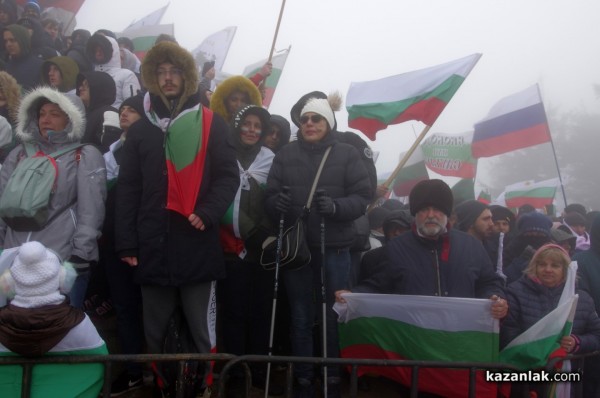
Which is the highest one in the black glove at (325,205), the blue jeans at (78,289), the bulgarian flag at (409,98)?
the bulgarian flag at (409,98)

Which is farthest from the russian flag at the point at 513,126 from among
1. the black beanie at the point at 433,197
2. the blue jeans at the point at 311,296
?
the blue jeans at the point at 311,296

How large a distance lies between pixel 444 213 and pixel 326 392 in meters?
1.54

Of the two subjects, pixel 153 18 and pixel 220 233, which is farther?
pixel 153 18

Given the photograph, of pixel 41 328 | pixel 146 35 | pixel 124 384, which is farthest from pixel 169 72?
pixel 146 35

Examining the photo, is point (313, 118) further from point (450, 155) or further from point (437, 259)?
point (450, 155)

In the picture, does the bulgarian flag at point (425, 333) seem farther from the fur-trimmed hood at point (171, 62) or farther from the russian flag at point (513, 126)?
the russian flag at point (513, 126)

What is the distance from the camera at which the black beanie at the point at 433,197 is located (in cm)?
356

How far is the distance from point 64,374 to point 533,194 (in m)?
10.3

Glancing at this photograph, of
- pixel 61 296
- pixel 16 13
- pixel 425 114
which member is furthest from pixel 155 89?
pixel 16 13

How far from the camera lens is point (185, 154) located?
3109mm

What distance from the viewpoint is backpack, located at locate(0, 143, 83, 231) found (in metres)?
3.00

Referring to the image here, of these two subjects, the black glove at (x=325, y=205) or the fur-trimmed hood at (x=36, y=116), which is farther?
the black glove at (x=325, y=205)

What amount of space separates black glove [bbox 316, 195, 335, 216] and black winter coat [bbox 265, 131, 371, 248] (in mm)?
56

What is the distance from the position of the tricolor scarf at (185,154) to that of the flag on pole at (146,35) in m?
6.63
